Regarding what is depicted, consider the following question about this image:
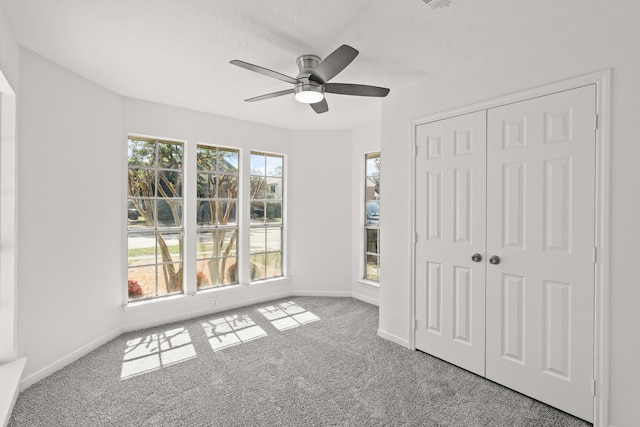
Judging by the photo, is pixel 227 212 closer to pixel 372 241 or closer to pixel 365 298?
pixel 372 241

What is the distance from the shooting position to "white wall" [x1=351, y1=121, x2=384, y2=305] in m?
4.55

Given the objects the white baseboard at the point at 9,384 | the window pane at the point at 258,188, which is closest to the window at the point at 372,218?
the window pane at the point at 258,188

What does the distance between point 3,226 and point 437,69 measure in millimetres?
3620

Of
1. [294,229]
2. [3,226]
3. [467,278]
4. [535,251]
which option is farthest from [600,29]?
[3,226]

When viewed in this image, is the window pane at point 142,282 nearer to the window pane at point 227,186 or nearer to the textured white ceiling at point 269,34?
Result: the window pane at point 227,186

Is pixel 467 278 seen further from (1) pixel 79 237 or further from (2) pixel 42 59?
(2) pixel 42 59

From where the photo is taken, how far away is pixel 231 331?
345 cm

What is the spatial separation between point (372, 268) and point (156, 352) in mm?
2974

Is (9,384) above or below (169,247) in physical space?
below

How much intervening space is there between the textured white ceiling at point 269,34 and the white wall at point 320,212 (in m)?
1.84

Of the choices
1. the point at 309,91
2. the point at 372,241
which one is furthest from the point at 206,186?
the point at 372,241

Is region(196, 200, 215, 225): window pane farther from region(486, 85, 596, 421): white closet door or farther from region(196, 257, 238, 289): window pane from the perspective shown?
region(486, 85, 596, 421): white closet door

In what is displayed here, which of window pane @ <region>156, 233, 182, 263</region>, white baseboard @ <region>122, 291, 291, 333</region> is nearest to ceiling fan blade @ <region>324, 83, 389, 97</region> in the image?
window pane @ <region>156, 233, 182, 263</region>

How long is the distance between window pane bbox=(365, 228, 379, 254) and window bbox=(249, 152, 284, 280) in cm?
136
